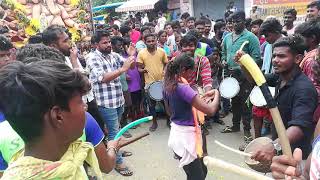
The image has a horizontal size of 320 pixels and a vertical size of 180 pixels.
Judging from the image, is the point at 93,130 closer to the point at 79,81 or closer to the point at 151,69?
the point at 79,81

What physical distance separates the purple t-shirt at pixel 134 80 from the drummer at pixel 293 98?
12.4ft

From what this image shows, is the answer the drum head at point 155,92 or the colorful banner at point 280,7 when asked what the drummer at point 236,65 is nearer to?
the drum head at point 155,92

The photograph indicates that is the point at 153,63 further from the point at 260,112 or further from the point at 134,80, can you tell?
the point at 260,112

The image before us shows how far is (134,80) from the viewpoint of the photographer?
6.46 m

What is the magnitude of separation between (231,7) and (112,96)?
12.3m

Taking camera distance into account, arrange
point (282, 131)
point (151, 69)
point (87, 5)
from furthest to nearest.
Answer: point (87, 5)
point (151, 69)
point (282, 131)

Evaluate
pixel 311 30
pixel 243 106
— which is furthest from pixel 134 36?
pixel 311 30

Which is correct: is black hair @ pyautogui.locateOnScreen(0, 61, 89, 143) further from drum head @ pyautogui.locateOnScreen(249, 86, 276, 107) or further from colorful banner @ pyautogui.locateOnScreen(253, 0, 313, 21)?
colorful banner @ pyautogui.locateOnScreen(253, 0, 313, 21)

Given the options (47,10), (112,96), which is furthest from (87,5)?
(112,96)

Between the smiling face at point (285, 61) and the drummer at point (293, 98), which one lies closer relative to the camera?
the drummer at point (293, 98)

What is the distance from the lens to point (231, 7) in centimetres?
1548

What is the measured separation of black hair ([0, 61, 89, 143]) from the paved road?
284 cm

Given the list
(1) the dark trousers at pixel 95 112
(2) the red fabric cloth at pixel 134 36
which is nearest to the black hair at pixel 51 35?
(1) the dark trousers at pixel 95 112

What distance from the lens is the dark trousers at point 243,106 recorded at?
5449 millimetres
